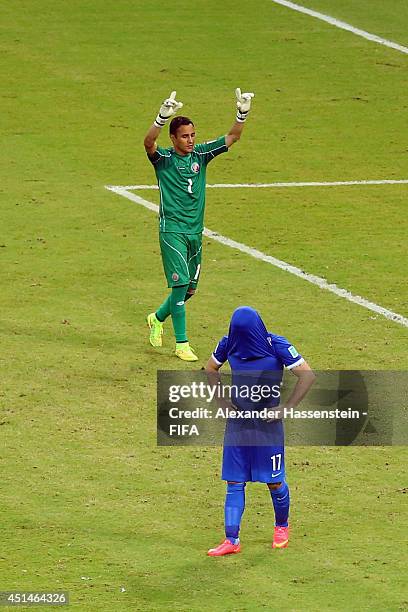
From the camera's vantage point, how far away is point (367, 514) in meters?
11.9

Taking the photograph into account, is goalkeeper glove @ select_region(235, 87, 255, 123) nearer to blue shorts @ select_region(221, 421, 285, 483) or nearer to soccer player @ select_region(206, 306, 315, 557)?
soccer player @ select_region(206, 306, 315, 557)

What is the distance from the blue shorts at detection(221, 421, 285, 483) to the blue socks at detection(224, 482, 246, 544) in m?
0.08

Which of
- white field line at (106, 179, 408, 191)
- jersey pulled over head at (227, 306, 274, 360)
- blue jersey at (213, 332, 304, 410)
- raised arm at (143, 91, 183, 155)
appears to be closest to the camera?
jersey pulled over head at (227, 306, 274, 360)

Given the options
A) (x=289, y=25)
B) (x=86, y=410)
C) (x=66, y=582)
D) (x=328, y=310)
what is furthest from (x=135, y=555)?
(x=289, y=25)

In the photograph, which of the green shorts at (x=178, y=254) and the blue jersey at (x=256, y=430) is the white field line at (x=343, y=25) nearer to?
the green shorts at (x=178, y=254)

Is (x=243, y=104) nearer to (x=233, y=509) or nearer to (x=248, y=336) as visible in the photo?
(x=248, y=336)

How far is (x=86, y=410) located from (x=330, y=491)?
2.94m

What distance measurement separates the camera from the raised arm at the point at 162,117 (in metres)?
15.0

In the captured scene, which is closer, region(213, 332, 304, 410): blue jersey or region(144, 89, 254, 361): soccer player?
region(213, 332, 304, 410): blue jersey

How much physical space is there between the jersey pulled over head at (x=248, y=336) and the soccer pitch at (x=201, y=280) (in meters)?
1.53

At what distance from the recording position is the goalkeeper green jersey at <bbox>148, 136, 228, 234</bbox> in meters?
15.7

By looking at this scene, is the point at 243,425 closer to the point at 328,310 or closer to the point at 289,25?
the point at 328,310

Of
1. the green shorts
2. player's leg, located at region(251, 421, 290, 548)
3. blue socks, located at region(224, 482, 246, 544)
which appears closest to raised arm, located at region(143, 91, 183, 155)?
the green shorts

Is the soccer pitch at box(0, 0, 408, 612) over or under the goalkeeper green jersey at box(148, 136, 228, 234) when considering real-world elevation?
under
